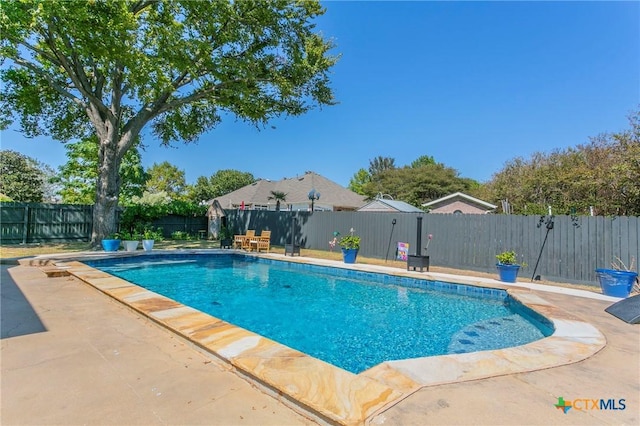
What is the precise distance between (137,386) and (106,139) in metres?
11.8

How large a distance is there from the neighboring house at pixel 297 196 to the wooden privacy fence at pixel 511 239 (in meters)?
10.7

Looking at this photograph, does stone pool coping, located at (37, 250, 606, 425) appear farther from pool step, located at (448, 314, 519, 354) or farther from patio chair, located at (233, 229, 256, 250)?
patio chair, located at (233, 229, 256, 250)

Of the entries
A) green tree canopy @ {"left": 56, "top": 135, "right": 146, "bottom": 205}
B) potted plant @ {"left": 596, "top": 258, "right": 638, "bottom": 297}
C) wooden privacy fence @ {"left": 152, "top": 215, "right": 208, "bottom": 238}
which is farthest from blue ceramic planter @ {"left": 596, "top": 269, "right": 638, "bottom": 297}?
green tree canopy @ {"left": 56, "top": 135, "right": 146, "bottom": 205}

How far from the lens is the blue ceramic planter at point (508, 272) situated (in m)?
7.48

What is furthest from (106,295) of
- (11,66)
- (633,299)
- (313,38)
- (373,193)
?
(373,193)

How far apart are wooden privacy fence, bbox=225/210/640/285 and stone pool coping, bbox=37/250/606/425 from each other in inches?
172

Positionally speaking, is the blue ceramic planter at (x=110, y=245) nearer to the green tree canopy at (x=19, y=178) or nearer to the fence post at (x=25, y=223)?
the fence post at (x=25, y=223)

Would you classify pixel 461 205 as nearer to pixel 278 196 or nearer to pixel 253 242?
pixel 278 196

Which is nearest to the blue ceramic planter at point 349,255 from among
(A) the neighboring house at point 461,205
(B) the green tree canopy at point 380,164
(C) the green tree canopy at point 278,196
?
(A) the neighboring house at point 461,205

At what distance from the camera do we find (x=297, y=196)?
Answer: 973 inches

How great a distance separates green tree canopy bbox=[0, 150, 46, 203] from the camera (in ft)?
68.4

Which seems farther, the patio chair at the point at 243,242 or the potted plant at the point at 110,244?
the patio chair at the point at 243,242

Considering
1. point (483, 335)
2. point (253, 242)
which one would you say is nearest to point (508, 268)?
point (483, 335)

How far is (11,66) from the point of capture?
11609 millimetres
